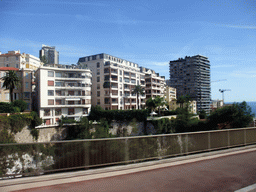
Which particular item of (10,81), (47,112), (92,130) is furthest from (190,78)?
(10,81)

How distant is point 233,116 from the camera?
114 ft

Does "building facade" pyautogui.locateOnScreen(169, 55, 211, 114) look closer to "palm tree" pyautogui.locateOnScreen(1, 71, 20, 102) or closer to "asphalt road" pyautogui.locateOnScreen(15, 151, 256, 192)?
"palm tree" pyautogui.locateOnScreen(1, 71, 20, 102)

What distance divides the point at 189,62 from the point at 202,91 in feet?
89.6

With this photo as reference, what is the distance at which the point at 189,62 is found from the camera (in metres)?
156

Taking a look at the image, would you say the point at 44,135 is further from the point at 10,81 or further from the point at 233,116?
the point at 233,116

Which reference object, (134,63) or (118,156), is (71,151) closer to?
(118,156)

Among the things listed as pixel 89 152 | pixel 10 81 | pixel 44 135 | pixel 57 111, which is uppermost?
pixel 10 81

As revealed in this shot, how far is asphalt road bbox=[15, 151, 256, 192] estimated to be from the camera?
4441 mm

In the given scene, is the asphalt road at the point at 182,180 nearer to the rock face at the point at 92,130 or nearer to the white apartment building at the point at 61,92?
the rock face at the point at 92,130

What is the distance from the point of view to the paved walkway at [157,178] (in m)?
4.45

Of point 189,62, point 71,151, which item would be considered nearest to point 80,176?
point 71,151

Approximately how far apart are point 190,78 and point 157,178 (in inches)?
6314

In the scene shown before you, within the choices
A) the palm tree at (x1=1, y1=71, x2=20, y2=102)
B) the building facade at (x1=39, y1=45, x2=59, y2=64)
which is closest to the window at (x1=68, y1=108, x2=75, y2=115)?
the palm tree at (x1=1, y1=71, x2=20, y2=102)

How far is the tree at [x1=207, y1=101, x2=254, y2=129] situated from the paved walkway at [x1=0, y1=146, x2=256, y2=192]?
31.5 m
